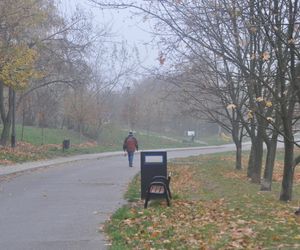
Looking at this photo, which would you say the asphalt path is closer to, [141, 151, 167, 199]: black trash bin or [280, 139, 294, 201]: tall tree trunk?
[141, 151, 167, 199]: black trash bin

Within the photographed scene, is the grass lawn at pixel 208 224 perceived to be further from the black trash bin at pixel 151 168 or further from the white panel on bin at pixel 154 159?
the white panel on bin at pixel 154 159

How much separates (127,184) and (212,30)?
726 centimetres

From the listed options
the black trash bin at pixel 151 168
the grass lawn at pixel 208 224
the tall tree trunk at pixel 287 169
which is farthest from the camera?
the black trash bin at pixel 151 168

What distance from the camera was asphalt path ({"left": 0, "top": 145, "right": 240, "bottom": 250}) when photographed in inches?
368

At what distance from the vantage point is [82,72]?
36.7m

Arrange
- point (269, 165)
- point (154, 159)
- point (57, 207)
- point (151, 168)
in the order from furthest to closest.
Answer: point (269, 165) < point (154, 159) < point (151, 168) < point (57, 207)

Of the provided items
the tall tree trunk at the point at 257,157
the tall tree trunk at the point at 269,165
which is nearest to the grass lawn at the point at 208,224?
the tall tree trunk at the point at 269,165

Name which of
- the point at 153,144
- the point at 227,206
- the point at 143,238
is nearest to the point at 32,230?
the point at 143,238

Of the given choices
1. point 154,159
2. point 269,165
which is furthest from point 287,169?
point 269,165

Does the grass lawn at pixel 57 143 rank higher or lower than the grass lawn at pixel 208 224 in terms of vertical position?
higher

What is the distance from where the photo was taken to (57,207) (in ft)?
44.3

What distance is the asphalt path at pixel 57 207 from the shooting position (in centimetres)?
934

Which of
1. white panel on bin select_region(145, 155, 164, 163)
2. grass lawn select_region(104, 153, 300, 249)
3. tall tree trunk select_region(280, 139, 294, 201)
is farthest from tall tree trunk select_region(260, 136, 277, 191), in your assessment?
white panel on bin select_region(145, 155, 164, 163)

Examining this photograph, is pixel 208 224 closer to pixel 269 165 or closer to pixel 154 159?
pixel 154 159
